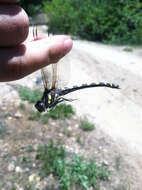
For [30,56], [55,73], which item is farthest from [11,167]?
[30,56]

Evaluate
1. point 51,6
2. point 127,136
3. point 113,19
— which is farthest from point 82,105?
point 51,6

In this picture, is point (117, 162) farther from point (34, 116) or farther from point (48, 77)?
point (48, 77)

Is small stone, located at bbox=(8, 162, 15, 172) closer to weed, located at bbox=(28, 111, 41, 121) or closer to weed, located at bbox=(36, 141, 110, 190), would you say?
weed, located at bbox=(36, 141, 110, 190)

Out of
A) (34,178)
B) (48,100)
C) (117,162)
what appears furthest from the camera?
(117,162)

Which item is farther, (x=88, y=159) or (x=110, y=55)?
(x=110, y=55)

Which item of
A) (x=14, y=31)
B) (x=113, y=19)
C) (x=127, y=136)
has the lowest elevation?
(x=127, y=136)

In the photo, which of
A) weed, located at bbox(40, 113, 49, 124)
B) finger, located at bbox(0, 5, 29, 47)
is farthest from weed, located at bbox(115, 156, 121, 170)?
finger, located at bbox(0, 5, 29, 47)

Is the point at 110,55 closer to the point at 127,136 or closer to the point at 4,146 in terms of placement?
the point at 127,136
